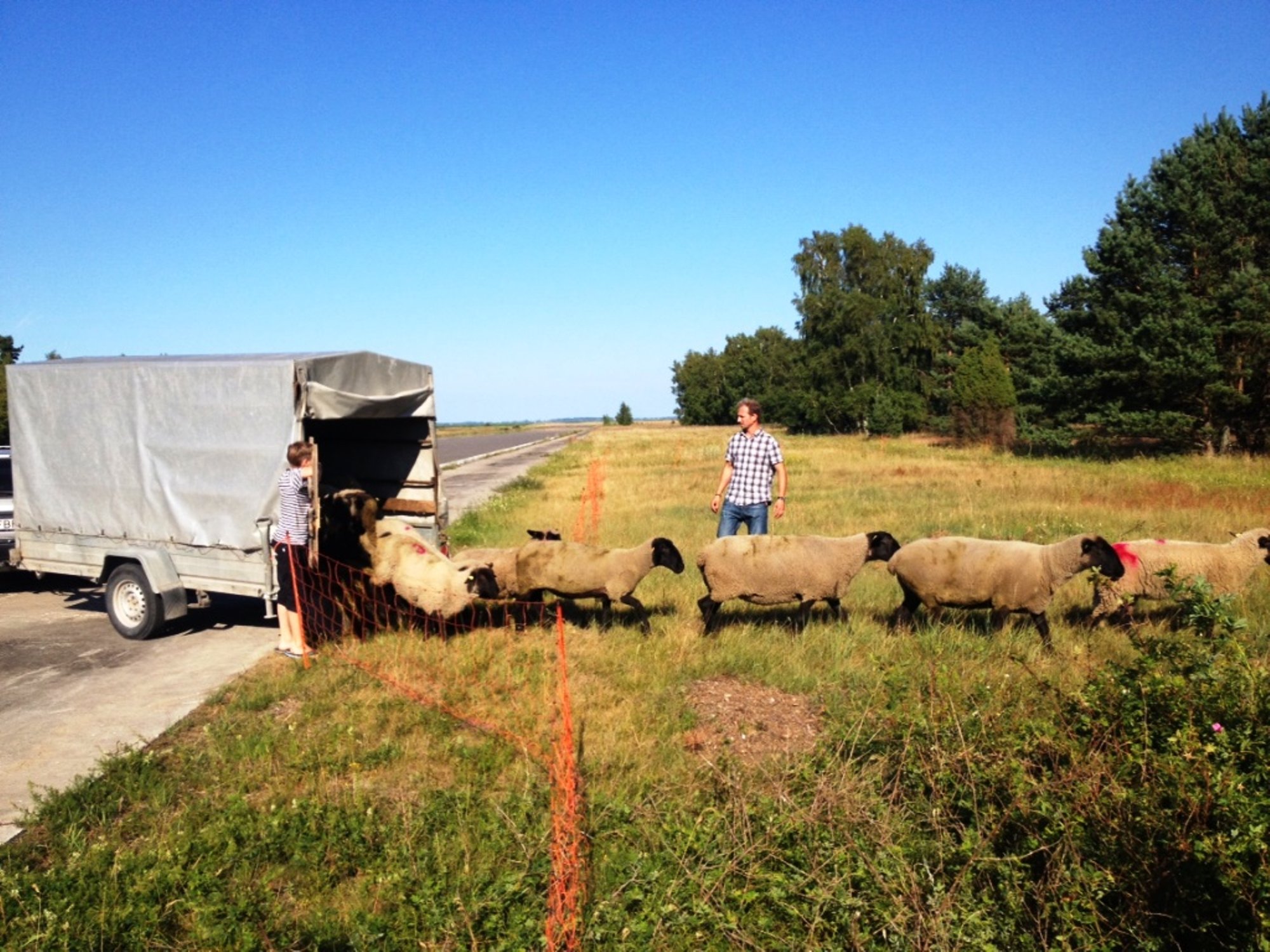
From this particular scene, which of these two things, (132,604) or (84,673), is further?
(132,604)

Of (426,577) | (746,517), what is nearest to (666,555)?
(746,517)

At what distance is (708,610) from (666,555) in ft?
2.30

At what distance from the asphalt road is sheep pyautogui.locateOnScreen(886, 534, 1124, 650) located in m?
6.14

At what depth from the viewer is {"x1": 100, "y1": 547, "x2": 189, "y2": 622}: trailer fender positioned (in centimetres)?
859

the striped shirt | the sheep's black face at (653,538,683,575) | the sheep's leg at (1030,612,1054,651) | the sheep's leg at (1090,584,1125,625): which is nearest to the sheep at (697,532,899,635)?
the sheep's black face at (653,538,683,575)

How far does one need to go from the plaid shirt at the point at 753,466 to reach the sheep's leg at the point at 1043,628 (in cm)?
280

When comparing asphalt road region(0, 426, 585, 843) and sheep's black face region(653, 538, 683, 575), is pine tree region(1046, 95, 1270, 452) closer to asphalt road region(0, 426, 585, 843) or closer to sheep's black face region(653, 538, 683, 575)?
sheep's black face region(653, 538, 683, 575)

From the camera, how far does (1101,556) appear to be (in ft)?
24.6

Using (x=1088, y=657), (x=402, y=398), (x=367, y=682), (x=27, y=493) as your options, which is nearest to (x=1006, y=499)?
(x=1088, y=657)

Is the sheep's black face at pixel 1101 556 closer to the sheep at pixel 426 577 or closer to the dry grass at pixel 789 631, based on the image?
the dry grass at pixel 789 631

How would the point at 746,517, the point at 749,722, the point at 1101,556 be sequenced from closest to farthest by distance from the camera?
the point at 749,722 → the point at 1101,556 → the point at 746,517

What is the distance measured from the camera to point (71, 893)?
3990 mm

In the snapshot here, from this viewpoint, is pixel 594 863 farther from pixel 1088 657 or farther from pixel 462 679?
pixel 1088 657

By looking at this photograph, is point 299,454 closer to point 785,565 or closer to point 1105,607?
point 785,565
